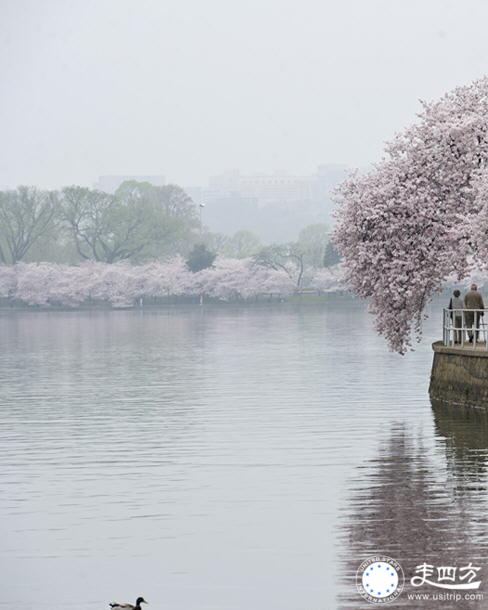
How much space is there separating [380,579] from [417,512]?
15.8 ft

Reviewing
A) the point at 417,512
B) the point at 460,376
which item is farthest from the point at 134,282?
the point at 417,512

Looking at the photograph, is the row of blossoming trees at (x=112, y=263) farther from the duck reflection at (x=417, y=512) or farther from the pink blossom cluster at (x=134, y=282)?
the duck reflection at (x=417, y=512)

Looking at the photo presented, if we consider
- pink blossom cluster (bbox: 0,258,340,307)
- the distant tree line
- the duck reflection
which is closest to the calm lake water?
the duck reflection

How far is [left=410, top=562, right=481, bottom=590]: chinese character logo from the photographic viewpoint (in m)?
16.6

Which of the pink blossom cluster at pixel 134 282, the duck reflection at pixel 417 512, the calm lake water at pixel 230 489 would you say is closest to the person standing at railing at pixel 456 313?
the calm lake water at pixel 230 489

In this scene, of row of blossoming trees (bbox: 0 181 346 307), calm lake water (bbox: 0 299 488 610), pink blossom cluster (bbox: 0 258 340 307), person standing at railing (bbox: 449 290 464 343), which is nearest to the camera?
calm lake water (bbox: 0 299 488 610)

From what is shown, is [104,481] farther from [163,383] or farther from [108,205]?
[108,205]

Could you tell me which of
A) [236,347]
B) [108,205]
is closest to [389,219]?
[236,347]

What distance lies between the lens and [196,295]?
19188cm

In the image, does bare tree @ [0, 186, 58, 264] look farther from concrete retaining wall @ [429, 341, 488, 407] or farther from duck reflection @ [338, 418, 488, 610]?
duck reflection @ [338, 418, 488, 610]

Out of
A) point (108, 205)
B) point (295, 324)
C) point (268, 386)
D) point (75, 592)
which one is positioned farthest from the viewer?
point (108, 205)

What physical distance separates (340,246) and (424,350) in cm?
2786

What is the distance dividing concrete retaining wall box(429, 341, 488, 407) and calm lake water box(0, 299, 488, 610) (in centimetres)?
65

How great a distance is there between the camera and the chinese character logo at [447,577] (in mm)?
16594
